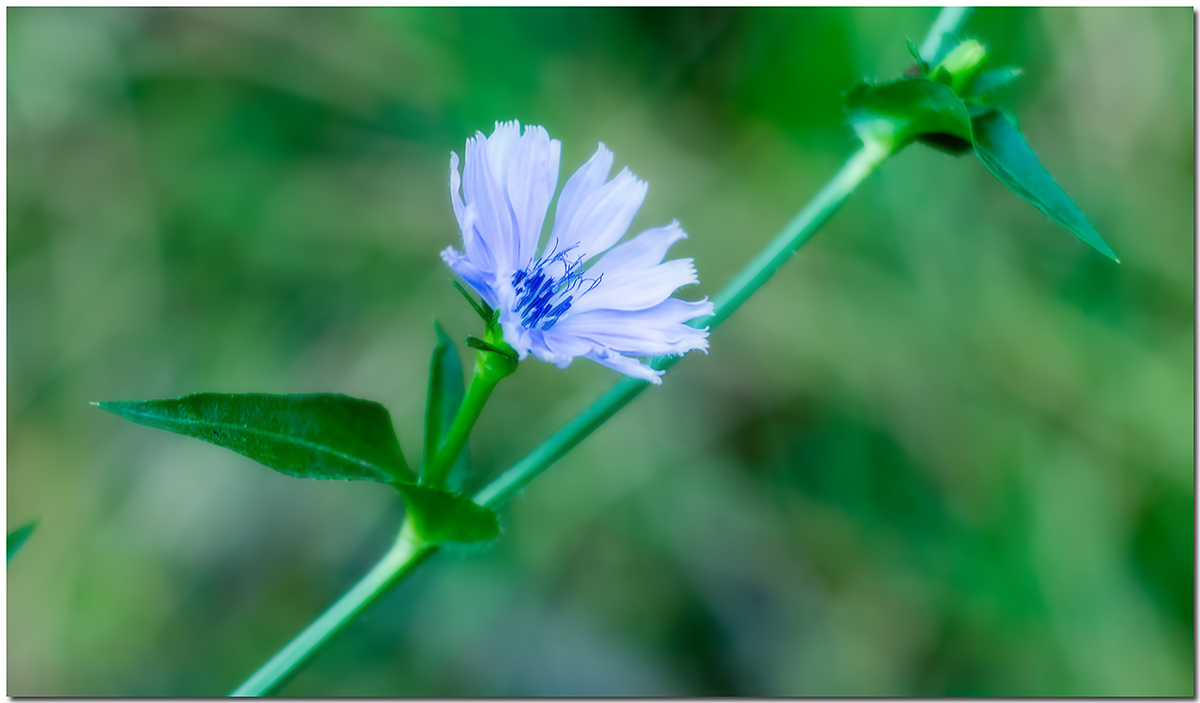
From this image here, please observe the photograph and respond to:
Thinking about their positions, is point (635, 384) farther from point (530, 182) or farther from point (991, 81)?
point (991, 81)

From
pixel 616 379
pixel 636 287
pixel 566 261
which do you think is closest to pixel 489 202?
pixel 566 261

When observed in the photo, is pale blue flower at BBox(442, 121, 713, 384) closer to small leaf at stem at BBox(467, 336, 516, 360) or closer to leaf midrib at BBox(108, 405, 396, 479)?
small leaf at stem at BBox(467, 336, 516, 360)

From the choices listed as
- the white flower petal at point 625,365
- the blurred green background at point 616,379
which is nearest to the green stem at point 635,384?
the white flower petal at point 625,365

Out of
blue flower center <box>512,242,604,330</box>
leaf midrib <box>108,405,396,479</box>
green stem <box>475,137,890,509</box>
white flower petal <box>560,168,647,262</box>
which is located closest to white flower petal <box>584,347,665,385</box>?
green stem <box>475,137,890,509</box>

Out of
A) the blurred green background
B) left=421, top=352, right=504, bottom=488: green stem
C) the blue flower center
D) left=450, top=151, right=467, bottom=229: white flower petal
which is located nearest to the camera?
left=450, top=151, right=467, bottom=229: white flower petal

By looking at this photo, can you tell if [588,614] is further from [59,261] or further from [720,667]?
[59,261]

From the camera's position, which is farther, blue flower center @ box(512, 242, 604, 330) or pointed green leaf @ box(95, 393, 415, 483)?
blue flower center @ box(512, 242, 604, 330)

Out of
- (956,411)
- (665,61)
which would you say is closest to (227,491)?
(665,61)
